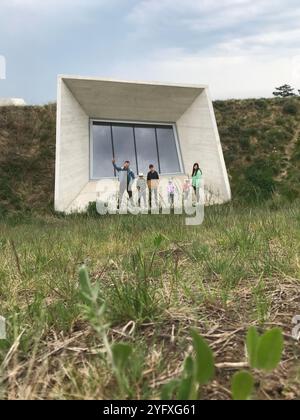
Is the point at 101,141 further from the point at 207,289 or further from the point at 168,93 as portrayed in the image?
the point at 207,289

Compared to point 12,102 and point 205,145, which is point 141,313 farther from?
point 12,102

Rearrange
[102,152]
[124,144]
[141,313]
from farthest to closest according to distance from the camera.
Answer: [124,144] → [102,152] → [141,313]

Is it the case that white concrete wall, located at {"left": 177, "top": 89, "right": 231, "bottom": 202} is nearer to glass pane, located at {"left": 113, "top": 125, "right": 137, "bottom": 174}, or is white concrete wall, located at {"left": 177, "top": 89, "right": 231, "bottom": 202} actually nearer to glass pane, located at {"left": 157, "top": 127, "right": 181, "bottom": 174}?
glass pane, located at {"left": 157, "top": 127, "right": 181, "bottom": 174}

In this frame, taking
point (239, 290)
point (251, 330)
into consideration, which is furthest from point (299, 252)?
point (251, 330)

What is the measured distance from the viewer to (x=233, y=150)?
72.0 feet

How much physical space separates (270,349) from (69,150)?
1725cm

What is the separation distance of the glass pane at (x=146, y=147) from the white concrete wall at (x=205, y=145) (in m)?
1.57

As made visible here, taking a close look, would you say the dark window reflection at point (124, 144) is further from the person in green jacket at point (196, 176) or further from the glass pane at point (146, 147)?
the person in green jacket at point (196, 176)

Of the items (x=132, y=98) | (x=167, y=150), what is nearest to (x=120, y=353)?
(x=132, y=98)

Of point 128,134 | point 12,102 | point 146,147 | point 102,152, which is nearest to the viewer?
point 102,152

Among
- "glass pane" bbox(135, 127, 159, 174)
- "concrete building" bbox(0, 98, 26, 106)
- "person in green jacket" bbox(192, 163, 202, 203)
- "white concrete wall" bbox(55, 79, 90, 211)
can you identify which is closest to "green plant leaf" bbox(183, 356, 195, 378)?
"person in green jacket" bbox(192, 163, 202, 203)

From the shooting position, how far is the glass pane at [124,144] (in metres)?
20.9

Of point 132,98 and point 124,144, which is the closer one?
point 132,98

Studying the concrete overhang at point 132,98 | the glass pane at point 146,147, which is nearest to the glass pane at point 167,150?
the glass pane at point 146,147
